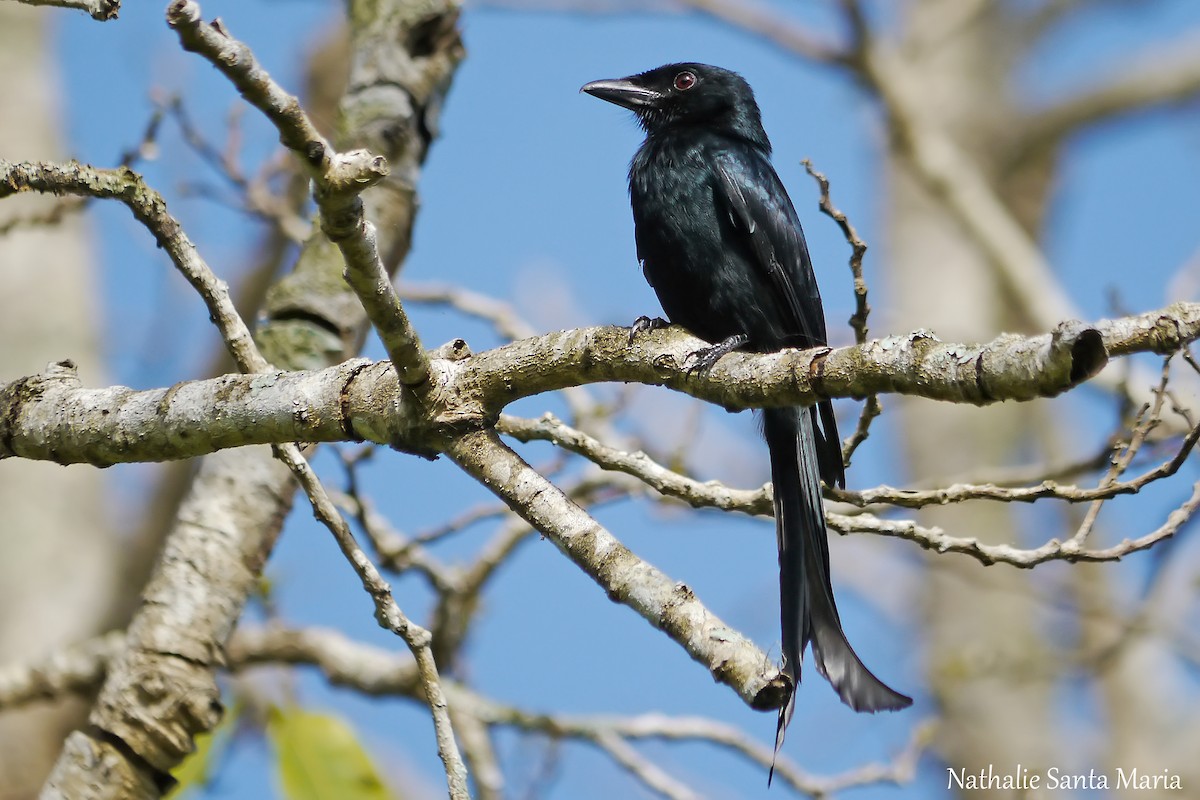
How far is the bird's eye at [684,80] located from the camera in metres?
4.62

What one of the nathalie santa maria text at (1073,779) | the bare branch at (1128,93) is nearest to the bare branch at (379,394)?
the nathalie santa maria text at (1073,779)

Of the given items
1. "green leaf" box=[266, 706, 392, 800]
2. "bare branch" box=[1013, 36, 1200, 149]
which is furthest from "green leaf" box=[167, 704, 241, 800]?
"bare branch" box=[1013, 36, 1200, 149]

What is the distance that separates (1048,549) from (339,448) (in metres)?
1.75

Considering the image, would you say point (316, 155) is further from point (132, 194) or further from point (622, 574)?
point (622, 574)

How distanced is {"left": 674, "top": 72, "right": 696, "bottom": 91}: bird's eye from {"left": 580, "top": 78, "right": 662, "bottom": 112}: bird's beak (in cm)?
9

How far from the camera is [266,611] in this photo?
4.29 metres

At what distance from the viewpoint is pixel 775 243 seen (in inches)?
151

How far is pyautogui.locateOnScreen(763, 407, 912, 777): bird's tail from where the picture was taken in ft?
7.53

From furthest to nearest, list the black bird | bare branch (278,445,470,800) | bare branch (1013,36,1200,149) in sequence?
bare branch (1013,36,1200,149) < the black bird < bare branch (278,445,470,800)

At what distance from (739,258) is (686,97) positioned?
1036 millimetres

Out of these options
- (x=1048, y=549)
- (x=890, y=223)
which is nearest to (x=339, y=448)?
(x=1048, y=549)

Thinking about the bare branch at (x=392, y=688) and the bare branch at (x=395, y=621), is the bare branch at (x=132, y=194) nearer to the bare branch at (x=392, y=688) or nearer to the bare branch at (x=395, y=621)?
the bare branch at (x=395, y=621)

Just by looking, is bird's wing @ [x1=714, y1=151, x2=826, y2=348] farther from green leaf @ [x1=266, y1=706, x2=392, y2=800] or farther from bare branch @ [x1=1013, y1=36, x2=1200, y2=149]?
bare branch @ [x1=1013, y1=36, x2=1200, y2=149]

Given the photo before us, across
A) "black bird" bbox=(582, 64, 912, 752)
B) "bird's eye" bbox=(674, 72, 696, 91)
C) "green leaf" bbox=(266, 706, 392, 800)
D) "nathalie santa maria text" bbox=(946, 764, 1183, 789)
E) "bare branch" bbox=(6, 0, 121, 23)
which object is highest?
"bird's eye" bbox=(674, 72, 696, 91)
